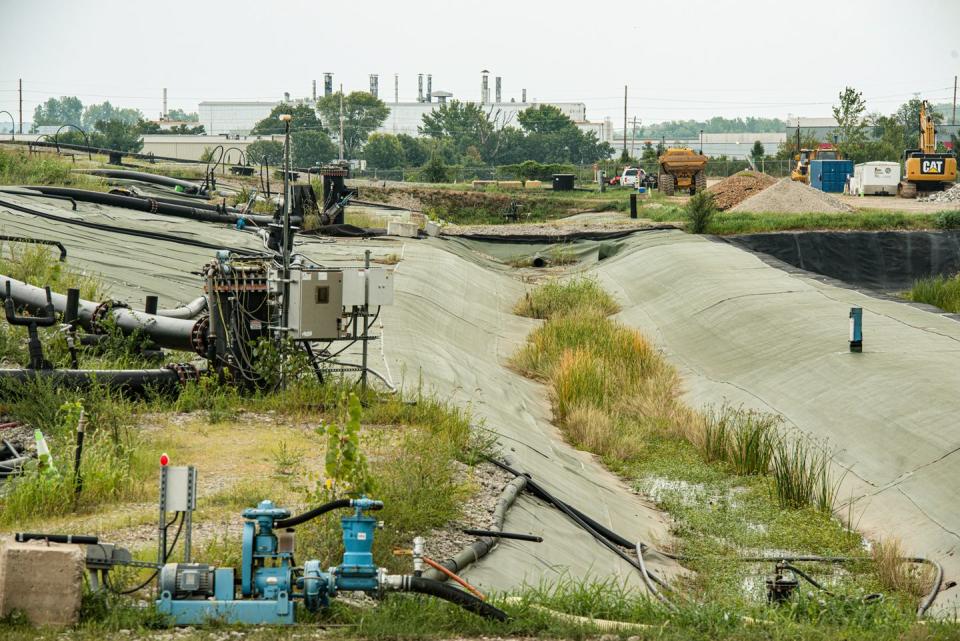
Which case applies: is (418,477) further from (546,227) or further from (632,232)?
(546,227)

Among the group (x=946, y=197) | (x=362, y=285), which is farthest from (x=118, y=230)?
(x=946, y=197)

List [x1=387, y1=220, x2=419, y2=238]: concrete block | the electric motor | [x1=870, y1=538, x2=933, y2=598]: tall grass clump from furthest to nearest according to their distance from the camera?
1. [x1=387, y1=220, x2=419, y2=238]: concrete block
2. [x1=870, y1=538, x2=933, y2=598]: tall grass clump
3. the electric motor

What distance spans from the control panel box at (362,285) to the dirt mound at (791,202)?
2878cm

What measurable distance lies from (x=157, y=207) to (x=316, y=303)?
17027 millimetres

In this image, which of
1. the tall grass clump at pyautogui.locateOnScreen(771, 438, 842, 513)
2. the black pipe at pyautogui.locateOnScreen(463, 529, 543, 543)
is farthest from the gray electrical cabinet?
the tall grass clump at pyautogui.locateOnScreen(771, 438, 842, 513)

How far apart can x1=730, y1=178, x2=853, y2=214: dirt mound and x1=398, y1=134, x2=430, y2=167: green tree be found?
61.6 metres

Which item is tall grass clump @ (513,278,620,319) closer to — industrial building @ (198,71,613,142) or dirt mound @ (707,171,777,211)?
dirt mound @ (707,171,777,211)

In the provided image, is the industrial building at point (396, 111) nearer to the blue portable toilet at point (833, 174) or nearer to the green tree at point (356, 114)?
the green tree at point (356, 114)

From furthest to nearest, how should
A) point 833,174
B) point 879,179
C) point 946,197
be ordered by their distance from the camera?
point 833,174 → point 879,179 → point 946,197

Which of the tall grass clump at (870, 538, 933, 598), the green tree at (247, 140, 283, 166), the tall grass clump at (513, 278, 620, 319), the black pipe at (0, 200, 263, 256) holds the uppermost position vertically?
the green tree at (247, 140, 283, 166)

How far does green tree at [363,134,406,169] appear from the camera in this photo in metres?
96.6

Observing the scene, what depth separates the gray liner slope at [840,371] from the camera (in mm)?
11383

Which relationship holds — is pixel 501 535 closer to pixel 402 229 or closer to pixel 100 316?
pixel 100 316

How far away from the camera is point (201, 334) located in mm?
12961
